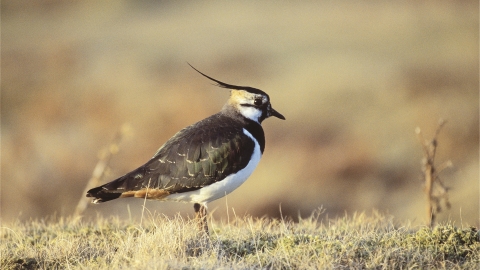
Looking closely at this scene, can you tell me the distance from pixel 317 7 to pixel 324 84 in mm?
6485

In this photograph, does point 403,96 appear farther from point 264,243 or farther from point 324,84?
point 264,243

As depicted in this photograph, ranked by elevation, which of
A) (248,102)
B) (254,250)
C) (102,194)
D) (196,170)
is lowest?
(254,250)

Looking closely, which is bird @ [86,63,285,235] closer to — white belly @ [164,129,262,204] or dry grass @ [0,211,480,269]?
white belly @ [164,129,262,204]

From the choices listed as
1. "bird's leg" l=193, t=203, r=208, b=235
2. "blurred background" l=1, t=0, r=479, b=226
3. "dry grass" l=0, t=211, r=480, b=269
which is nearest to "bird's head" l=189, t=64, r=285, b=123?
"bird's leg" l=193, t=203, r=208, b=235

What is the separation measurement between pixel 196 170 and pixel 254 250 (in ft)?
3.32

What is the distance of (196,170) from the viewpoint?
677cm

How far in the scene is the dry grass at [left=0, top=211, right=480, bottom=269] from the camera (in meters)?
5.73

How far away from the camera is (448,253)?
6.16 meters

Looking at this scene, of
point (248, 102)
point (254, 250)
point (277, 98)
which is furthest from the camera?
point (277, 98)

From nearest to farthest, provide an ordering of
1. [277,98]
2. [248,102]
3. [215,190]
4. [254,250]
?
[254,250], [215,190], [248,102], [277,98]

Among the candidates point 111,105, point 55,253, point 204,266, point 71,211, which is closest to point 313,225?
point 204,266

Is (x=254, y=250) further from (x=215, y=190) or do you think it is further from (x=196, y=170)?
(x=196, y=170)

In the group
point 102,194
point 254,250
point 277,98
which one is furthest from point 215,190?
point 277,98

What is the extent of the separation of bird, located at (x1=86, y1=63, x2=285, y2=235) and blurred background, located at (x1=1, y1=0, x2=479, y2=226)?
5.64 metres
